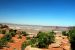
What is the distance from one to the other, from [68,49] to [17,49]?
6244mm

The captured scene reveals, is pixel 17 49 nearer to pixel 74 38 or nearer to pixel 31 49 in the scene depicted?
pixel 31 49

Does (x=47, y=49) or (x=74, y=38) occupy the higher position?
(x=74, y=38)

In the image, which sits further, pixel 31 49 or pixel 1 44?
pixel 1 44

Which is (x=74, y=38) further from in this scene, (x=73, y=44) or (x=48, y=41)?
(x=48, y=41)

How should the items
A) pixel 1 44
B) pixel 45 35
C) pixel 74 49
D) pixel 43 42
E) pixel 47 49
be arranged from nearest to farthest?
1. pixel 74 49
2. pixel 47 49
3. pixel 43 42
4. pixel 45 35
5. pixel 1 44

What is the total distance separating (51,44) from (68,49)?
2512 mm

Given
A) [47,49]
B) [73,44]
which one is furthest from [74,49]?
[47,49]

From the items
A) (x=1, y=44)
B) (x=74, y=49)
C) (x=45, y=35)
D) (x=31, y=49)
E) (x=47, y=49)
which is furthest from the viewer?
(x=1, y=44)

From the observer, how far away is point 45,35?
1741 cm

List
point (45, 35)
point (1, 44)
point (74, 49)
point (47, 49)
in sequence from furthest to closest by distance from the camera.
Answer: point (1, 44)
point (45, 35)
point (47, 49)
point (74, 49)

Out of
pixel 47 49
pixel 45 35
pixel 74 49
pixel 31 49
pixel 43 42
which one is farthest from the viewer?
pixel 45 35

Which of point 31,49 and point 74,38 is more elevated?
point 74,38

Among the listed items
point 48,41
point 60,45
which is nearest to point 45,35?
point 48,41

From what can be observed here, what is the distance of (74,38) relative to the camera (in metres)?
13.4
